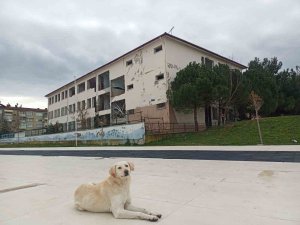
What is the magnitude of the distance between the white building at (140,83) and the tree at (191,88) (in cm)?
210

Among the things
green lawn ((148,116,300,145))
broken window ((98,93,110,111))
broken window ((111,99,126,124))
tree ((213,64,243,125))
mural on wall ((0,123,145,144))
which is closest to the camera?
green lawn ((148,116,300,145))

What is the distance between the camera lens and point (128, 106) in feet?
140

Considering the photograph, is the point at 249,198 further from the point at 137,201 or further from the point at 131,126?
the point at 131,126

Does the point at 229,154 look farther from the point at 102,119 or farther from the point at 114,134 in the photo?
the point at 102,119

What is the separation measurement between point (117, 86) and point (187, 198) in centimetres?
4212

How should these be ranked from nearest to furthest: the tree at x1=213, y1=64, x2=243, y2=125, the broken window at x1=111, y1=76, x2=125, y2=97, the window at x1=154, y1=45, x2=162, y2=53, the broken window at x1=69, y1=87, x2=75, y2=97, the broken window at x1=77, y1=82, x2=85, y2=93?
the tree at x1=213, y1=64, x2=243, y2=125 < the window at x1=154, y1=45, x2=162, y2=53 < the broken window at x1=111, y1=76, x2=125, y2=97 < the broken window at x1=77, y1=82, x2=85, y2=93 < the broken window at x1=69, y1=87, x2=75, y2=97

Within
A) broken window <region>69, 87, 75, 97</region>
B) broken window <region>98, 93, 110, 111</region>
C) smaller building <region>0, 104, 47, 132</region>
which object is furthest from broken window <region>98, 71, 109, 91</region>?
smaller building <region>0, 104, 47, 132</region>

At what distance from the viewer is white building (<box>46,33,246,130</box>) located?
37.2 m

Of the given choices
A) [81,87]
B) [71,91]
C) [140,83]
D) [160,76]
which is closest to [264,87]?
[160,76]

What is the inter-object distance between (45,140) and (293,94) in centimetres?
3701

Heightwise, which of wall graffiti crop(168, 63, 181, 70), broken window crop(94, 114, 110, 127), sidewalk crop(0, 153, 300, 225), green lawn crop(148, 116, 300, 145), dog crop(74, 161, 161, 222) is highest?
wall graffiti crop(168, 63, 181, 70)

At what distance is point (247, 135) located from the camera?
28156mm

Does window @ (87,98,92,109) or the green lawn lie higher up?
window @ (87,98,92,109)

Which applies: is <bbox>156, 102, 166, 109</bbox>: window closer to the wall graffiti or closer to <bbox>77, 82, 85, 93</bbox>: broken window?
the wall graffiti
